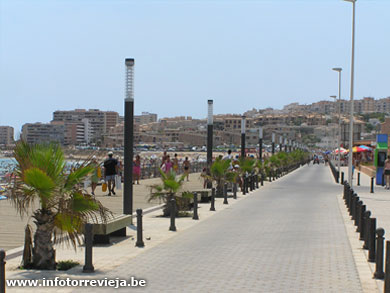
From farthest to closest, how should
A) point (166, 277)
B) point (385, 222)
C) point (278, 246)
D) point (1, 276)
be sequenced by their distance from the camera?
1. point (385, 222)
2. point (278, 246)
3. point (166, 277)
4. point (1, 276)

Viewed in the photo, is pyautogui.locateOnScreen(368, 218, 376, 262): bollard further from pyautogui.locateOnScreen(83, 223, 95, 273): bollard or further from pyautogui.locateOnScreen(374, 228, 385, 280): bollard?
pyautogui.locateOnScreen(83, 223, 95, 273): bollard

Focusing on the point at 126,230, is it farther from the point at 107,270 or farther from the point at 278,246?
the point at 107,270

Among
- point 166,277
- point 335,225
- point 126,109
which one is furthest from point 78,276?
point 335,225

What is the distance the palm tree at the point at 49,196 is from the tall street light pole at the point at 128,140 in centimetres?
481

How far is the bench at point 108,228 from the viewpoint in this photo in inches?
440

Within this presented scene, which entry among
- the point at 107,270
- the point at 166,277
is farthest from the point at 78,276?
the point at 166,277

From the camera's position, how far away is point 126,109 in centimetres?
1447

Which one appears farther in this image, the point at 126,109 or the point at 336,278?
the point at 126,109

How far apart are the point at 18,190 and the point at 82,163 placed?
1.04m

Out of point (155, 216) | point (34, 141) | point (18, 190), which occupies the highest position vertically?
point (34, 141)

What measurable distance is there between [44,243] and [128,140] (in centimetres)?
540

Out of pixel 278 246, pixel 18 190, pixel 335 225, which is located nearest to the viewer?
pixel 18 190

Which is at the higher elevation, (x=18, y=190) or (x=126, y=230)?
(x=18, y=190)

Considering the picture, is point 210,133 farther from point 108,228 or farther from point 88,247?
point 88,247
